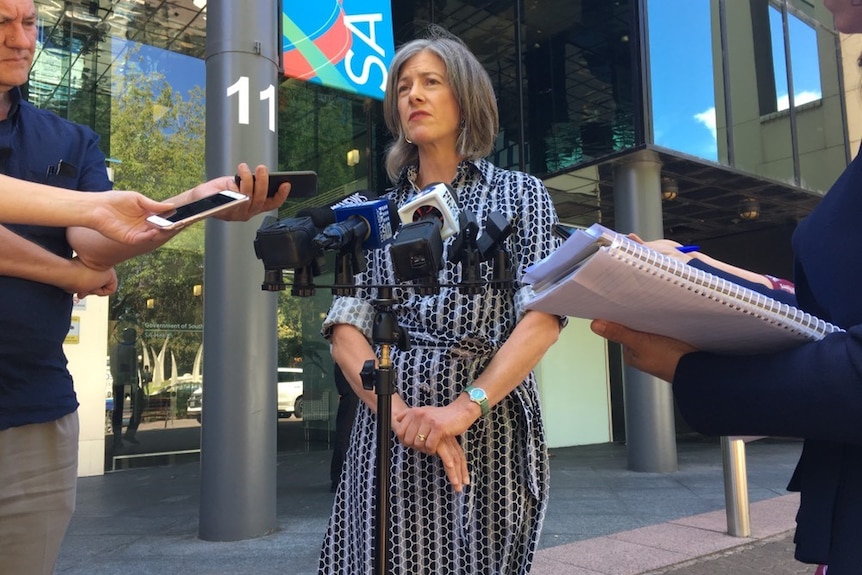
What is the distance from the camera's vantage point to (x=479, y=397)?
1.51 metres

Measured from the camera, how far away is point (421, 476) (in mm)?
1627

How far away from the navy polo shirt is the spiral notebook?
1227 mm

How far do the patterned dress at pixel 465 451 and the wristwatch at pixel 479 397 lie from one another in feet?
0.39

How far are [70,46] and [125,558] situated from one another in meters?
7.68

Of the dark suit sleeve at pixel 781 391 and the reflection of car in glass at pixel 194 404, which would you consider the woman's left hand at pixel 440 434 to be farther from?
the reflection of car in glass at pixel 194 404

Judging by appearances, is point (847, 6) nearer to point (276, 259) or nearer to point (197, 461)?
point (276, 259)

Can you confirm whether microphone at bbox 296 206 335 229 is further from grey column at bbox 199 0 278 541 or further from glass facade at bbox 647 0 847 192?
glass facade at bbox 647 0 847 192

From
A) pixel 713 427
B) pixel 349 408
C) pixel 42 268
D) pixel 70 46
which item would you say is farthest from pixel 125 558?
pixel 70 46

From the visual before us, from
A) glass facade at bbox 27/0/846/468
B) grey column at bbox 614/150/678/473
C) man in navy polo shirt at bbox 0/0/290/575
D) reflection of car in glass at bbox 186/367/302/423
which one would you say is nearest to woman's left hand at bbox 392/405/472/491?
man in navy polo shirt at bbox 0/0/290/575

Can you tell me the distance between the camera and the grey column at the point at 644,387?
8.15 m

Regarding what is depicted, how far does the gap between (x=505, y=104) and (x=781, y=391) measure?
954 cm

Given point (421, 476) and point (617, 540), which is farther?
point (617, 540)

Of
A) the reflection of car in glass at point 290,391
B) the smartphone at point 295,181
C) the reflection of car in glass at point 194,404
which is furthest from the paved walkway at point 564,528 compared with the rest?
the smartphone at point 295,181

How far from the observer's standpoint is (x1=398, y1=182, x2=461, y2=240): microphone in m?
1.36
